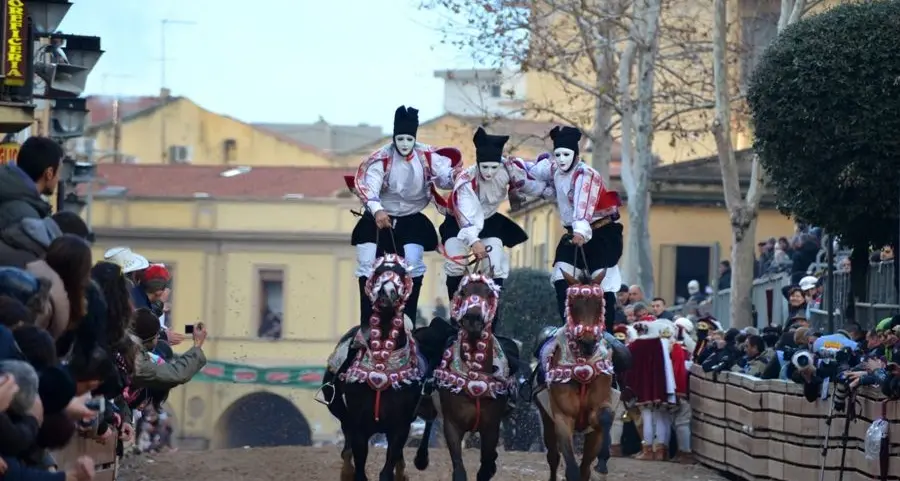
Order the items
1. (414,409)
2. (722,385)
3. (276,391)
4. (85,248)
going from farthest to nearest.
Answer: (276,391) → (722,385) → (414,409) → (85,248)

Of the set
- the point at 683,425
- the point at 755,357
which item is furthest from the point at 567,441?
the point at 683,425

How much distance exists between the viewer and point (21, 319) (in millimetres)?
9422

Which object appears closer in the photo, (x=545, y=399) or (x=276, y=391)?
(x=545, y=399)

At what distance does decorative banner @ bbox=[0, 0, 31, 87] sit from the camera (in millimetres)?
19625

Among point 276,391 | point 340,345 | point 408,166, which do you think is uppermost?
point 408,166

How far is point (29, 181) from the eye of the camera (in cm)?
1199

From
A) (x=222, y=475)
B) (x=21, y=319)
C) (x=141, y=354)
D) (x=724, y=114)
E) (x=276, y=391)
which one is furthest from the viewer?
(x=276, y=391)

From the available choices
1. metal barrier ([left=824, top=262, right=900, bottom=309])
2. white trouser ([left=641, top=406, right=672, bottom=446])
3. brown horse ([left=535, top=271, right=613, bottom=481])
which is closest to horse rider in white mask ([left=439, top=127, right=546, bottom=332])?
brown horse ([left=535, top=271, right=613, bottom=481])

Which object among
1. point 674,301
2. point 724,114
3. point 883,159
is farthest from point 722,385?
point 674,301

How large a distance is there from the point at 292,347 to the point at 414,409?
4374 centimetres

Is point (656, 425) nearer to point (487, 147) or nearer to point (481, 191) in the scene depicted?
point (481, 191)

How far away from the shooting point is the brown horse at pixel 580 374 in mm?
16500

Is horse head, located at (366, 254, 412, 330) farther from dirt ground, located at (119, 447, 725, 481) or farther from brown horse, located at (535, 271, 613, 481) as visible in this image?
dirt ground, located at (119, 447, 725, 481)

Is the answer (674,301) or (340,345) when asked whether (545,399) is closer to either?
(340,345)
